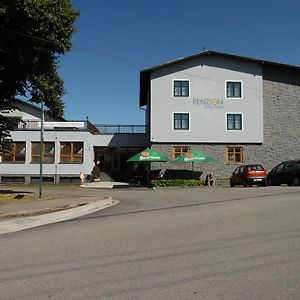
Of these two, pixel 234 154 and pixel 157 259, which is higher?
pixel 234 154

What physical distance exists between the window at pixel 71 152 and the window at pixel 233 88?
44.4 feet

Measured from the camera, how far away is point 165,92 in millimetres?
39594

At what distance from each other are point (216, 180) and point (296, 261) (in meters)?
31.6

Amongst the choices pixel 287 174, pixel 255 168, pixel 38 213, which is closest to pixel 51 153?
pixel 255 168

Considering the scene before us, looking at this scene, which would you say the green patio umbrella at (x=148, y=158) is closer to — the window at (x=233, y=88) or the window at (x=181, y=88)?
the window at (x=181, y=88)

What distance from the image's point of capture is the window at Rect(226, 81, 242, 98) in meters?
40.1

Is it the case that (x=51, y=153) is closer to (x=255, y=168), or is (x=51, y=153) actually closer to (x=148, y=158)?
(x=148, y=158)

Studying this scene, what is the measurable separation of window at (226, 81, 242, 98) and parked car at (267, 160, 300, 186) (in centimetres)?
1209

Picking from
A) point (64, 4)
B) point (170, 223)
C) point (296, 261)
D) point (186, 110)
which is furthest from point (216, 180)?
point (296, 261)

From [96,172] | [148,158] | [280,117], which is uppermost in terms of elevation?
[280,117]

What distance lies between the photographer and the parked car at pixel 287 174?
27.3 m

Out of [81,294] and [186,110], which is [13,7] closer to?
[81,294]

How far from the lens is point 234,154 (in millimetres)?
39688

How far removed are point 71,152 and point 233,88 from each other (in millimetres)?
15054
